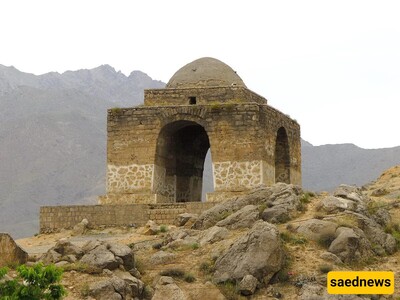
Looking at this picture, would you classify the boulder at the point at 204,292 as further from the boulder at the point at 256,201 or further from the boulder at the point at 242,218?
the boulder at the point at 256,201

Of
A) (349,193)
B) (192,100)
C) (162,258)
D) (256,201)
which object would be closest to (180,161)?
(192,100)

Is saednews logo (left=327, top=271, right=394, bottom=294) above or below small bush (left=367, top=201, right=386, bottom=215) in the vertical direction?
below

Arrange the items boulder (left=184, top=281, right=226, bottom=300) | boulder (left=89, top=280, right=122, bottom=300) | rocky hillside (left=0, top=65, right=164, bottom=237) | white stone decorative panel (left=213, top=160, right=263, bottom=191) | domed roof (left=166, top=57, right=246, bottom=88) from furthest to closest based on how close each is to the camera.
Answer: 1. rocky hillside (left=0, top=65, right=164, bottom=237)
2. domed roof (left=166, top=57, right=246, bottom=88)
3. white stone decorative panel (left=213, top=160, right=263, bottom=191)
4. boulder (left=184, top=281, right=226, bottom=300)
5. boulder (left=89, top=280, right=122, bottom=300)

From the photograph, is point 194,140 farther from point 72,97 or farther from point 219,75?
point 72,97

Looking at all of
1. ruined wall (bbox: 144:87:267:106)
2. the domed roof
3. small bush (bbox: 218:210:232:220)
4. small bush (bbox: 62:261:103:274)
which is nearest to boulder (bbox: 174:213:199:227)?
small bush (bbox: 218:210:232:220)

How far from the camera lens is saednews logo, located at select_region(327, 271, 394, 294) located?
15.8 m

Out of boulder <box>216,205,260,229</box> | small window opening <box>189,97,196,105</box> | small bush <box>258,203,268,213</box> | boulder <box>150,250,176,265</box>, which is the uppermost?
small window opening <box>189,97,196,105</box>

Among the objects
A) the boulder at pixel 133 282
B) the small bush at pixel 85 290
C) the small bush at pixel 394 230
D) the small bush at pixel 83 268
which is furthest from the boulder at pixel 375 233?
the small bush at pixel 85 290

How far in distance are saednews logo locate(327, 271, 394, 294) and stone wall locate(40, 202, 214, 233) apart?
850cm

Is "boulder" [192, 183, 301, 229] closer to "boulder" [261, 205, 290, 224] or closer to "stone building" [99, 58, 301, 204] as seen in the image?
"boulder" [261, 205, 290, 224]

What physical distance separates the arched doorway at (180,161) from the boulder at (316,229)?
9876 millimetres

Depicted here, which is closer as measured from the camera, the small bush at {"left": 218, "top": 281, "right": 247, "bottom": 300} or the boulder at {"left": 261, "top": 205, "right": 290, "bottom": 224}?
the small bush at {"left": 218, "top": 281, "right": 247, "bottom": 300}

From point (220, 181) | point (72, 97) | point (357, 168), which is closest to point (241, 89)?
point (220, 181)

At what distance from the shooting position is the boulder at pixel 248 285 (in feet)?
53.6
